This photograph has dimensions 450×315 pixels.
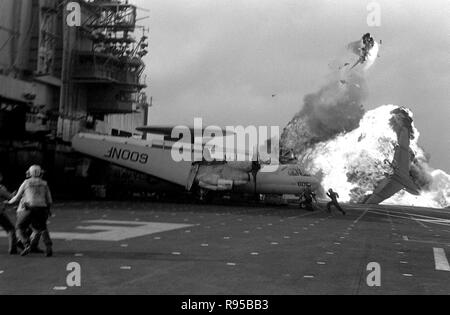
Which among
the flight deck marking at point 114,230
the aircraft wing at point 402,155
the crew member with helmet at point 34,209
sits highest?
the aircraft wing at point 402,155

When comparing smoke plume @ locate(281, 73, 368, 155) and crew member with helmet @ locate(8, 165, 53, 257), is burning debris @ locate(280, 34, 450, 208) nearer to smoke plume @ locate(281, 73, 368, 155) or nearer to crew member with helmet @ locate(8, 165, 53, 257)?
smoke plume @ locate(281, 73, 368, 155)

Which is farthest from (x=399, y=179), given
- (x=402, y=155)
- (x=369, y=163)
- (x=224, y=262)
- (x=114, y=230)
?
(x=224, y=262)

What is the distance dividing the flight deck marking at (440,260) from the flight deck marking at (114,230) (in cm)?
979

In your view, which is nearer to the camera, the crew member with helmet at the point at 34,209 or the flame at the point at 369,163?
the crew member with helmet at the point at 34,209

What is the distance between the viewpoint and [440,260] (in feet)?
48.5

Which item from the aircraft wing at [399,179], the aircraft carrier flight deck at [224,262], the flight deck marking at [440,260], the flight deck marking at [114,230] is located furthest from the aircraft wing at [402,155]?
the flight deck marking at [440,260]

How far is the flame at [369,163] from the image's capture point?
7525 centimetres

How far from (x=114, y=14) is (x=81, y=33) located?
195 inches

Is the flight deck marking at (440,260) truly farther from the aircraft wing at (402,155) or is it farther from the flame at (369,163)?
the aircraft wing at (402,155)

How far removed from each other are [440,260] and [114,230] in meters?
11.8

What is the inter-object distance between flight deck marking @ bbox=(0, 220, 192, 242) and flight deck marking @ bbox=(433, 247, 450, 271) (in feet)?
32.1

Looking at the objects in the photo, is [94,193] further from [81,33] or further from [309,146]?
[309,146]
